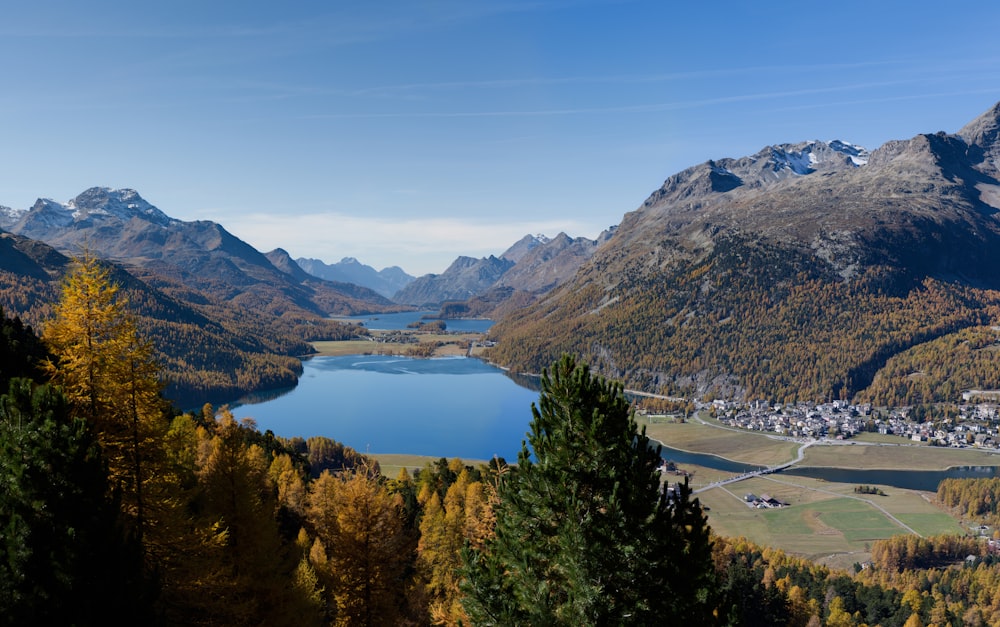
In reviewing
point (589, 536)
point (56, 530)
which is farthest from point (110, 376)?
point (589, 536)

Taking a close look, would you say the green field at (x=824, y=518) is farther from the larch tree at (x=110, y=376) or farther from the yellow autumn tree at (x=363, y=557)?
the larch tree at (x=110, y=376)

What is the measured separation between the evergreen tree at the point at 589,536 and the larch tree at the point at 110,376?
443 inches

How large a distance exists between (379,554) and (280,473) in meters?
36.5

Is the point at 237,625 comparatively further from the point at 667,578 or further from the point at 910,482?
the point at 910,482

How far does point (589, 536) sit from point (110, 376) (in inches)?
572

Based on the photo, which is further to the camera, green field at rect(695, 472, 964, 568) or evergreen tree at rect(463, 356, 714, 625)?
green field at rect(695, 472, 964, 568)

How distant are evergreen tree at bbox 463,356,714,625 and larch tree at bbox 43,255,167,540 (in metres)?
11.3

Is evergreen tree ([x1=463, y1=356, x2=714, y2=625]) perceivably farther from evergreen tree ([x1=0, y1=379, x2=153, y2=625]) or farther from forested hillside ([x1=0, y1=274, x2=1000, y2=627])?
evergreen tree ([x1=0, y1=379, x2=153, y2=625])

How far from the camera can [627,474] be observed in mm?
12367

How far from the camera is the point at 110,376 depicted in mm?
17188

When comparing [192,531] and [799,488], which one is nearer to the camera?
[192,531]

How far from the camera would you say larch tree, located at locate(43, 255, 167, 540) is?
1698 centimetres

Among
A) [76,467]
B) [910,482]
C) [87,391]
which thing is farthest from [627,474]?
[910,482]

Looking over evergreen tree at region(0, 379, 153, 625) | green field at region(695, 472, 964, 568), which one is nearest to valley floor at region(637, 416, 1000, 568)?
green field at region(695, 472, 964, 568)
